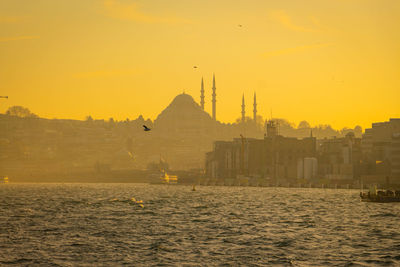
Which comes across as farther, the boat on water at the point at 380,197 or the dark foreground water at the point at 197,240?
the boat on water at the point at 380,197

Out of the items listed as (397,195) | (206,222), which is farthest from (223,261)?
(397,195)

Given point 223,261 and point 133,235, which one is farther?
point 133,235

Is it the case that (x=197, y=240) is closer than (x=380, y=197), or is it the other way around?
(x=197, y=240)

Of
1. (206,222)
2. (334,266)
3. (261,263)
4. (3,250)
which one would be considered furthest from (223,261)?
(206,222)

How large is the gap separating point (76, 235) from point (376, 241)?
28433mm

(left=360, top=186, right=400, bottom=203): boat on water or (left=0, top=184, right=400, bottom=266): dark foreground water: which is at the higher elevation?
(left=360, top=186, right=400, bottom=203): boat on water

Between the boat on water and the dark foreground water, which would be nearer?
the dark foreground water

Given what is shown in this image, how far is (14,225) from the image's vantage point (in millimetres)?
75062

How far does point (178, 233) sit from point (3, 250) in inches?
783

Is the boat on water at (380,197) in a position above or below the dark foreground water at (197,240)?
above

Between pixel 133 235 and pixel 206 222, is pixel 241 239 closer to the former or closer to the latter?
pixel 133 235

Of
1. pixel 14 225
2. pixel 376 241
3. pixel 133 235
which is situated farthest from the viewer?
pixel 14 225

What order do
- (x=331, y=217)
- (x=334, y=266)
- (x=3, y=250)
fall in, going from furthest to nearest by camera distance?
(x=331, y=217) < (x=3, y=250) < (x=334, y=266)

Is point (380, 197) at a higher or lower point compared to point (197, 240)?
higher
